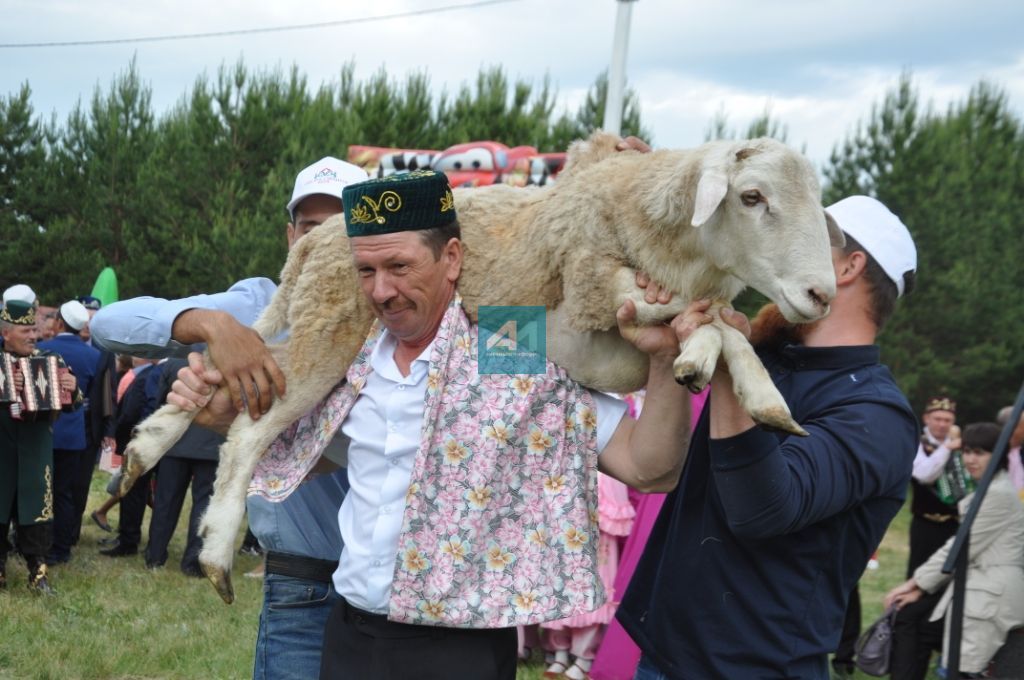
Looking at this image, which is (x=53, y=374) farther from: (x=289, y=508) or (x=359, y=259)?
(x=359, y=259)

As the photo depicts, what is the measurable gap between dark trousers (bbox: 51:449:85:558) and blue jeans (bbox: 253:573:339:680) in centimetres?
707

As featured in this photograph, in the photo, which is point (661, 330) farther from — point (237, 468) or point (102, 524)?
point (102, 524)

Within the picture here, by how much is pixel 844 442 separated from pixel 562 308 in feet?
2.50

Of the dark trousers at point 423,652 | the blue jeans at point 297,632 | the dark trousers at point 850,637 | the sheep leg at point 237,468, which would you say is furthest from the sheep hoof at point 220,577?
the dark trousers at point 850,637

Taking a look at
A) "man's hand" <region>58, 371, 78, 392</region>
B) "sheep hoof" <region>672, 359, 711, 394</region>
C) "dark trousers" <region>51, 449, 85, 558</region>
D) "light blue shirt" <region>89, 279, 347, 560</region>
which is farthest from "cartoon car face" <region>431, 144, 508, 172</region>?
"sheep hoof" <region>672, 359, 711, 394</region>

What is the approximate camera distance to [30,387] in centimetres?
771

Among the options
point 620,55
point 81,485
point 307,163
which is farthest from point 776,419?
point 307,163

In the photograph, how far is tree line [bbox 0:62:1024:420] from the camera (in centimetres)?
2261

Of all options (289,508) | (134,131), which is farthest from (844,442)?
(134,131)

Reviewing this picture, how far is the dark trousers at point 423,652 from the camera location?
7.97 ft

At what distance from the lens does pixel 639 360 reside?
2598 mm

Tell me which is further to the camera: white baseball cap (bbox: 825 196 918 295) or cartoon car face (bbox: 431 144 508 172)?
cartoon car face (bbox: 431 144 508 172)

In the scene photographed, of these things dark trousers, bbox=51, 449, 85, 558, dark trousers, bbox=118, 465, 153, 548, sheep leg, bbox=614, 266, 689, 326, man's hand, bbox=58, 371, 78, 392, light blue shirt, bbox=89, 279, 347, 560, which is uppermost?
sheep leg, bbox=614, 266, 689, 326

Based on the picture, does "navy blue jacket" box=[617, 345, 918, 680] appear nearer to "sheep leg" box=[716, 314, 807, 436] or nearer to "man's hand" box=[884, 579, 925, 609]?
"sheep leg" box=[716, 314, 807, 436]
